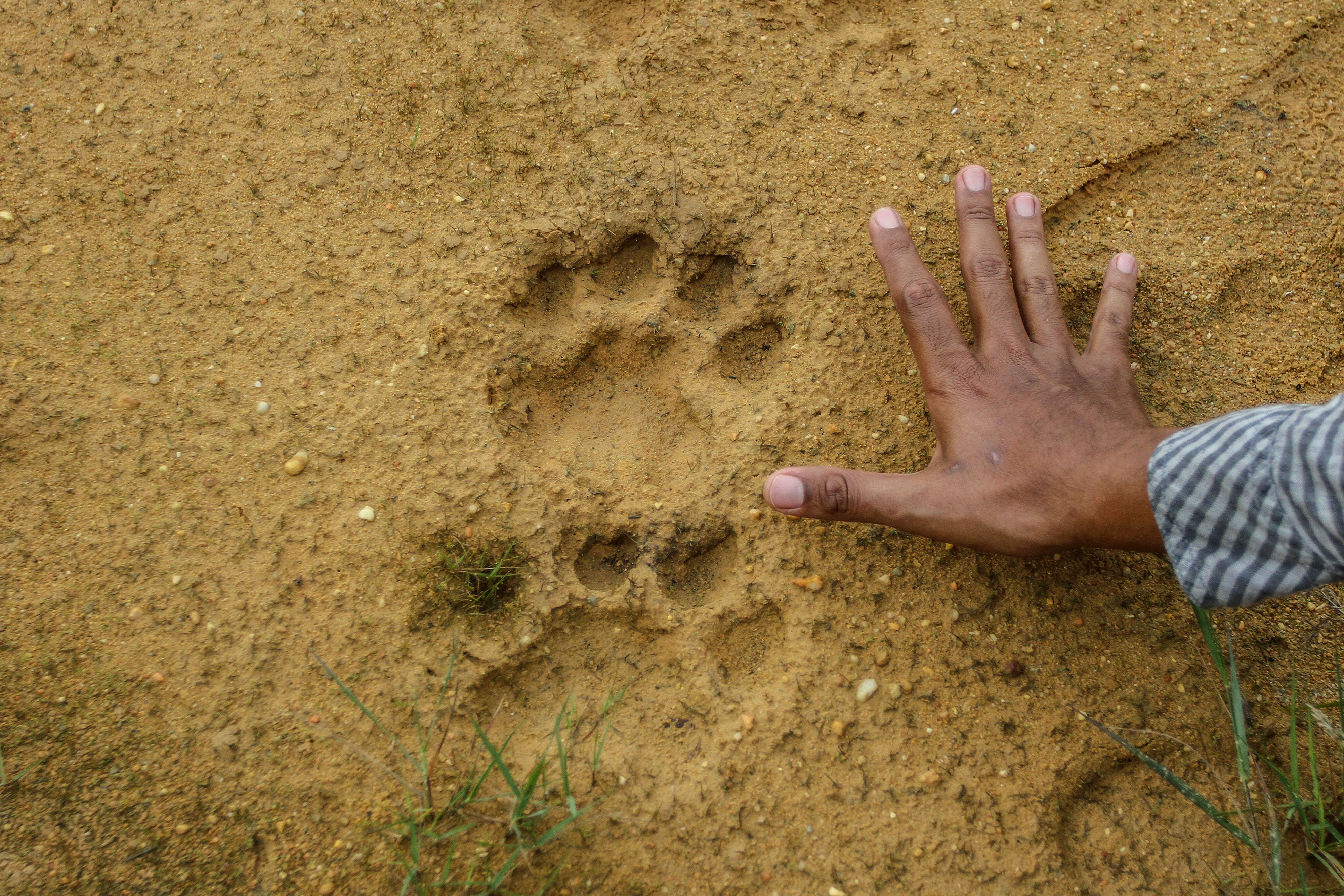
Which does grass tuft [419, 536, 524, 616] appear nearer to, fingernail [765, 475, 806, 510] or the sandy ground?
the sandy ground

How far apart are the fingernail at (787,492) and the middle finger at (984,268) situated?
49cm

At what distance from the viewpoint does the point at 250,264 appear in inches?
72.7

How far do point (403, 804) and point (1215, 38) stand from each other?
2465 millimetres

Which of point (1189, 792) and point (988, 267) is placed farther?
point (988, 267)

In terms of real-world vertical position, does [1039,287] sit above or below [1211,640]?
above

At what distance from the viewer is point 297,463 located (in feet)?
5.61

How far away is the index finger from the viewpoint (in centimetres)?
160

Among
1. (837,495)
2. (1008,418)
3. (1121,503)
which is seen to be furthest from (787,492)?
(1121,503)

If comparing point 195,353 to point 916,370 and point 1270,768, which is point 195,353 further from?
point 1270,768

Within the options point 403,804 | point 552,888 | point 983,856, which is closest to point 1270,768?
point 983,856

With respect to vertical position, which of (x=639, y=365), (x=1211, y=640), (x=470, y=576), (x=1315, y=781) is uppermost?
(x=639, y=365)

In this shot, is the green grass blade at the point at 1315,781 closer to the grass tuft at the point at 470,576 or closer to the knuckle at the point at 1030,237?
the knuckle at the point at 1030,237

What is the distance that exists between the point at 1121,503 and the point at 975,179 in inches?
29.8

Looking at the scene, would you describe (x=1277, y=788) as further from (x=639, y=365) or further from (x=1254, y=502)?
(x=639, y=365)
